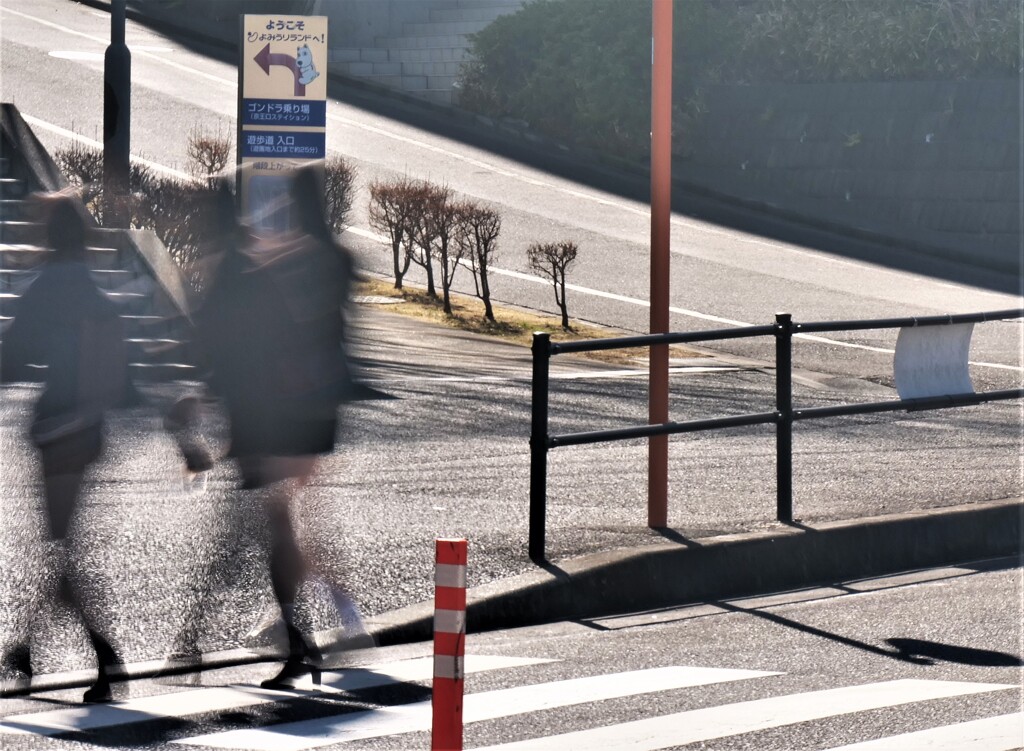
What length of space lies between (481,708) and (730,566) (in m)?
2.57

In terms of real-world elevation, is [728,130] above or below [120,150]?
above

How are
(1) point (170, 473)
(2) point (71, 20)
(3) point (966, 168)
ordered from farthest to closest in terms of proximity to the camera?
1. (2) point (71, 20)
2. (3) point (966, 168)
3. (1) point (170, 473)

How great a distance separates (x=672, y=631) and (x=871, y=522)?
201cm

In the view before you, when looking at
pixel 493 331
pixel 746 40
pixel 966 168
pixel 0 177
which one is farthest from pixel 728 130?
pixel 0 177

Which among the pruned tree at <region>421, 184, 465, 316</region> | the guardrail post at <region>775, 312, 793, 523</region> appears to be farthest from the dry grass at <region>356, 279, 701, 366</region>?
the guardrail post at <region>775, 312, 793, 523</region>

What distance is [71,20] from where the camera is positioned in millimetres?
38312

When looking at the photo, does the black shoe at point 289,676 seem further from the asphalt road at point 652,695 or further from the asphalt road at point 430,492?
the asphalt road at point 430,492

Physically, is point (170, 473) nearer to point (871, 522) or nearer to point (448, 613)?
point (871, 522)

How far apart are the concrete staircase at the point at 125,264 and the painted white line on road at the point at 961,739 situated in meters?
8.20

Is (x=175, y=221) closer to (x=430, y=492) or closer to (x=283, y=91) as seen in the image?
(x=283, y=91)

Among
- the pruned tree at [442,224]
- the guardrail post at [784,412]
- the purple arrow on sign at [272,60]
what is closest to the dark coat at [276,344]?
the guardrail post at [784,412]

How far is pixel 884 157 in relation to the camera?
3027cm

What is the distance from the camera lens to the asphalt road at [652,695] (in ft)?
17.2

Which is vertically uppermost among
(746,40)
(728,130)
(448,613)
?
(746,40)
